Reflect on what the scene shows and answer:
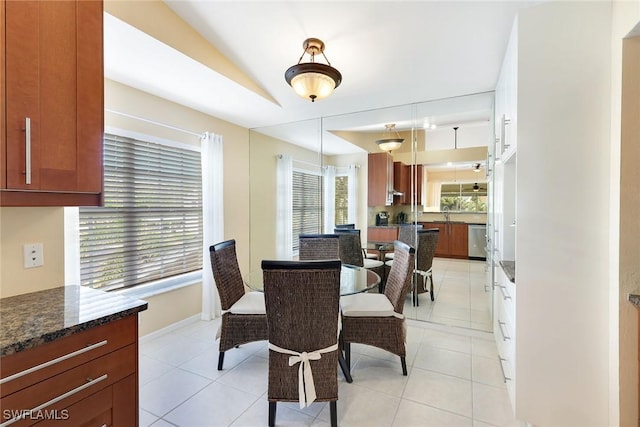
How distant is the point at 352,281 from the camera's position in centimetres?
249

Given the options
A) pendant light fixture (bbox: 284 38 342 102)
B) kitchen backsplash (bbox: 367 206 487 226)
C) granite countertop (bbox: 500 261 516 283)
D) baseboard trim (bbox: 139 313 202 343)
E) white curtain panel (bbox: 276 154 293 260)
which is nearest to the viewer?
granite countertop (bbox: 500 261 516 283)

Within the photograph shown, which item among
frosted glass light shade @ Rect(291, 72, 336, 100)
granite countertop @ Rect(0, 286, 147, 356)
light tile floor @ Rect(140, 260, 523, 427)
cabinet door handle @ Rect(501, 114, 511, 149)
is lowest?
light tile floor @ Rect(140, 260, 523, 427)

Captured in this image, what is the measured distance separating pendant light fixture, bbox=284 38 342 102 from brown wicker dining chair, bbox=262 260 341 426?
129 centimetres

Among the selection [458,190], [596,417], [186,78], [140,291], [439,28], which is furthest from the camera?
[458,190]

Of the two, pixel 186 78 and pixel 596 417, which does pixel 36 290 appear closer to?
pixel 186 78

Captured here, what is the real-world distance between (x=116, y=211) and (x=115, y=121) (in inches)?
31.3

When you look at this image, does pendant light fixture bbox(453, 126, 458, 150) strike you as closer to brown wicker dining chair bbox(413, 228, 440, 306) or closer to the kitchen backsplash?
the kitchen backsplash

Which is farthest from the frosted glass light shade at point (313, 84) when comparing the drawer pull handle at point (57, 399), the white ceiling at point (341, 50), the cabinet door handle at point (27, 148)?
the drawer pull handle at point (57, 399)

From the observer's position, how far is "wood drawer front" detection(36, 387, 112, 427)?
3.47 feet

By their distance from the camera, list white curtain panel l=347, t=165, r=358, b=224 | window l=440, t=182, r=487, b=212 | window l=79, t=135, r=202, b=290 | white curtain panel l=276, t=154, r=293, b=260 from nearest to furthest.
A: window l=79, t=135, r=202, b=290 < window l=440, t=182, r=487, b=212 < white curtain panel l=347, t=165, r=358, b=224 < white curtain panel l=276, t=154, r=293, b=260

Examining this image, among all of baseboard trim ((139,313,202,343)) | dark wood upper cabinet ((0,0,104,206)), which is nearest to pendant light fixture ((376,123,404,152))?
dark wood upper cabinet ((0,0,104,206))

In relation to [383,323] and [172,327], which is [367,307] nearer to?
[383,323]

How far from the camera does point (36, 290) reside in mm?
1474

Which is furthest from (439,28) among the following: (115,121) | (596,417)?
(115,121)
